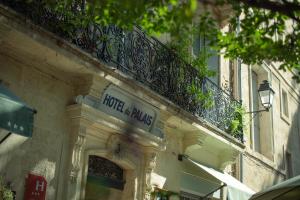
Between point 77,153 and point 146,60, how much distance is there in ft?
7.93

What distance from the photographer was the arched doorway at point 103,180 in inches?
313

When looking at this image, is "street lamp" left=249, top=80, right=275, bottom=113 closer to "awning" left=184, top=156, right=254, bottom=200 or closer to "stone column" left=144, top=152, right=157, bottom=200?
"awning" left=184, top=156, right=254, bottom=200

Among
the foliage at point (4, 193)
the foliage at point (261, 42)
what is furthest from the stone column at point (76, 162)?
the foliage at point (261, 42)

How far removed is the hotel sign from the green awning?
211 centimetres

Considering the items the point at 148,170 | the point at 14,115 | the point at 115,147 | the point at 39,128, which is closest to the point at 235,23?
the point at 14,115

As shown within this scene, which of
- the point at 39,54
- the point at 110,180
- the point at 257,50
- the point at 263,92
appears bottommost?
the point at 110,180

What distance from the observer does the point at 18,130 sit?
545cm

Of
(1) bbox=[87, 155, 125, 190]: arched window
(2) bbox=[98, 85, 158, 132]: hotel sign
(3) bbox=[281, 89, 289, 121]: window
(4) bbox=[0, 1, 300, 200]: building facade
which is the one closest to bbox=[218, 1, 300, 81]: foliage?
(4) bbox=[0, 1, 300, 200]: building facade

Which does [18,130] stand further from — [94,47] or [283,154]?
[283,154]

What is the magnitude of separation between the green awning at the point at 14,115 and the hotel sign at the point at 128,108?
211 centimetres

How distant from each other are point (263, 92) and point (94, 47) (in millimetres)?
5550

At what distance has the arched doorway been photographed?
7.96 meters

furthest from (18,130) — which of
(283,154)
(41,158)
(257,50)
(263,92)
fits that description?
(283,154)

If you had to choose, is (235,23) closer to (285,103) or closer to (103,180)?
(103,180)
